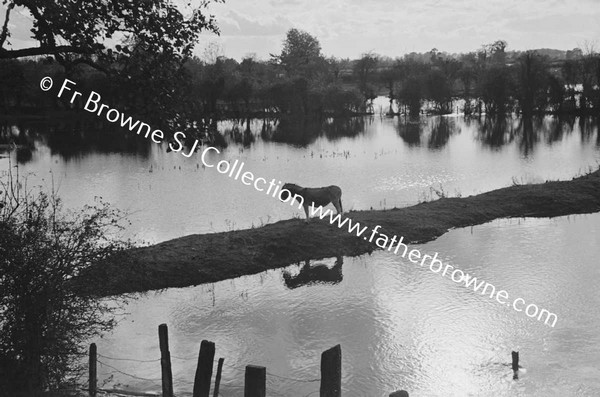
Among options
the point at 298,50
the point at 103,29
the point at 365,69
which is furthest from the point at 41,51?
the point at 298,50

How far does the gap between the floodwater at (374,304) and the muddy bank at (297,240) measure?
0.59 m

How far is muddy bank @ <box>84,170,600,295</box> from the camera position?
19.8 m

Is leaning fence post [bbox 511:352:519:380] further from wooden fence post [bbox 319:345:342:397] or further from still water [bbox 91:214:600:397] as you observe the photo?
wooden fence post [bbox 319:345:342:397]

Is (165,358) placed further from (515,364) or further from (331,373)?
(515,364)

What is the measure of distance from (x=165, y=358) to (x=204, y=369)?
3.26ft

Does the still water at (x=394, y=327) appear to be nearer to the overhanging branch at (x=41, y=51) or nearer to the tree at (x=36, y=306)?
the tree at (x=36, y=306)

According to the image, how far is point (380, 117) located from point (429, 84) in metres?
10.3

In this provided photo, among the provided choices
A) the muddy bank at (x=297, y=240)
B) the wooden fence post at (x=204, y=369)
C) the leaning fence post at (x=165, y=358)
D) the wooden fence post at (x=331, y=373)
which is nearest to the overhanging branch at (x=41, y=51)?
the leaning fence post at (x=165, y=358)

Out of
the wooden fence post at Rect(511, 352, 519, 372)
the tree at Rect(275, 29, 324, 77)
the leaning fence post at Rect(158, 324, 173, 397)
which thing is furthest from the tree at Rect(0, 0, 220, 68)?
the tree at Rect(275, 29, 324, 77)

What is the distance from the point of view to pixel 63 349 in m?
11.2

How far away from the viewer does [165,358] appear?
10.8 meters

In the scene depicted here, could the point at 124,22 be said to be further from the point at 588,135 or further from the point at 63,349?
the point at 588,135

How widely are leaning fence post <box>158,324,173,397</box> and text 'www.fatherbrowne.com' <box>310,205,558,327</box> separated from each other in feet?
31.2

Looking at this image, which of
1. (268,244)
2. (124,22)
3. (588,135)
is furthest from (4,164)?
(588,135)
